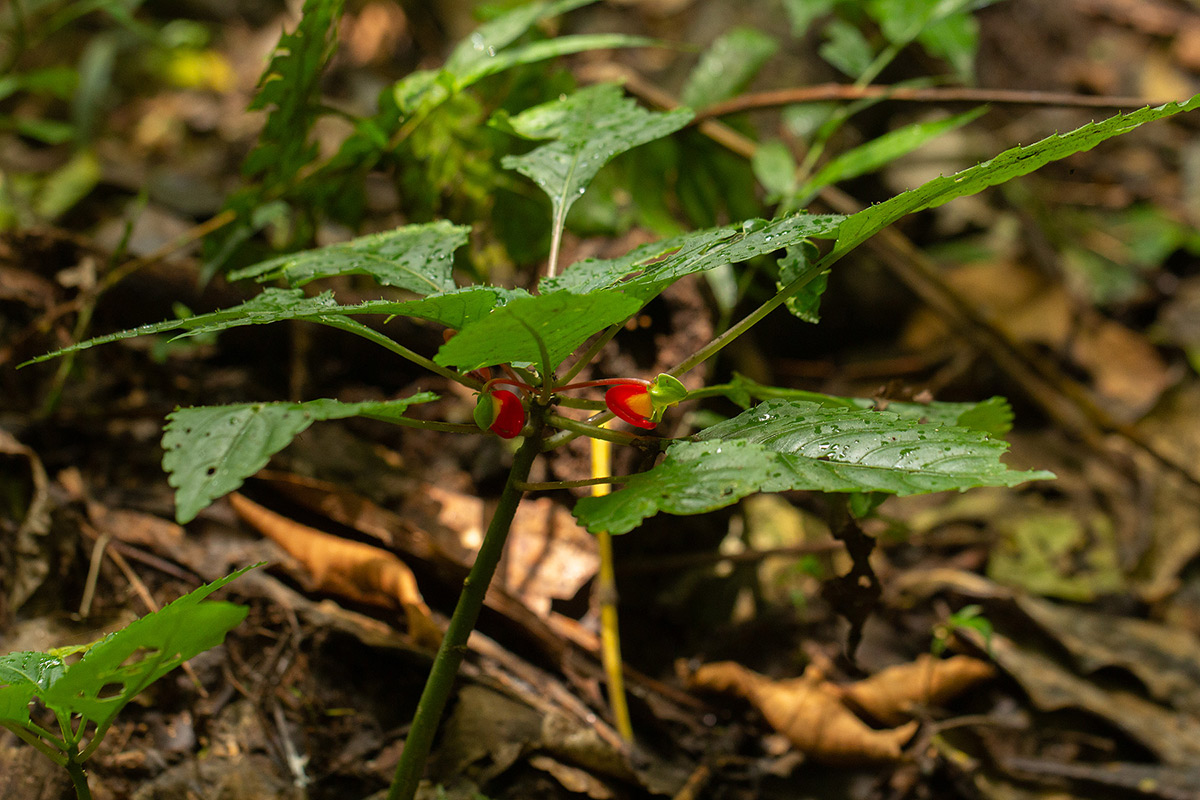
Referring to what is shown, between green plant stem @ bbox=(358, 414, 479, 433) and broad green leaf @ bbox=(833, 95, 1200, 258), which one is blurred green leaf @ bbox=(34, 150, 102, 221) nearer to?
green plant stem @ bbox=(358, 414, 479, 433)

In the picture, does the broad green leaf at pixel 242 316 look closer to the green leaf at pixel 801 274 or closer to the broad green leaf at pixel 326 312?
the broad green leaf at pixel 326 312

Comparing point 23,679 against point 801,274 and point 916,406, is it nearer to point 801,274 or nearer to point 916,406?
point 801,274

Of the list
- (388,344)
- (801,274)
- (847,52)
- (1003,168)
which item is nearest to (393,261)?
(388,344)

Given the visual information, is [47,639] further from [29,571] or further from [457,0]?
[457,0]

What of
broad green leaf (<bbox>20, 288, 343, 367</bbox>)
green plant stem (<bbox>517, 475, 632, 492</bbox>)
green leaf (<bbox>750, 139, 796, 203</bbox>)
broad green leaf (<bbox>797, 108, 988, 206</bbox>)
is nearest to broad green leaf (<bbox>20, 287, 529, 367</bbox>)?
broad green leaf (<bbox>20, 288, 343, 367</bbox>)

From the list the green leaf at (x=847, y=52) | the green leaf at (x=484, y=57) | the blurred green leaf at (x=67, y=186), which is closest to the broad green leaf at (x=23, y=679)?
the green leaf at (x=484, y=57)

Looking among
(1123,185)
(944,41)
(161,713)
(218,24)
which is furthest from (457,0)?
(161,713)
